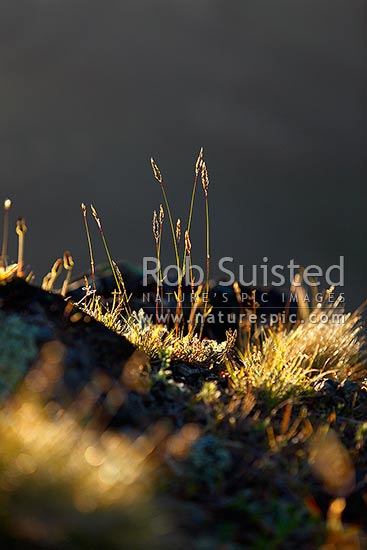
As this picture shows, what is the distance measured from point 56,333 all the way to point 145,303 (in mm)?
7182

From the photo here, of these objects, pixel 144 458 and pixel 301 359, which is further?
pixel 301 359

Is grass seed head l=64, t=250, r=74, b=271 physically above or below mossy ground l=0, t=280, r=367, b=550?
above

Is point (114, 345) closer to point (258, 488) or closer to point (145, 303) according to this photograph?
point (258, 488)

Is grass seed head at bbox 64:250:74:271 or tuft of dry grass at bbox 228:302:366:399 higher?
grass seed head at bbox 64:250:74:271

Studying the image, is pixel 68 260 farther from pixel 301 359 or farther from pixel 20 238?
pixel 301 359

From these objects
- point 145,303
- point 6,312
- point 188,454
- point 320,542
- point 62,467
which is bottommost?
point 145,303

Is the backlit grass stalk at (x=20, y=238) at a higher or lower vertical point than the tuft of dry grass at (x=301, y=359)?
higher

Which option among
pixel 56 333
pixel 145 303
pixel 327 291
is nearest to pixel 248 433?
pixel 56 333

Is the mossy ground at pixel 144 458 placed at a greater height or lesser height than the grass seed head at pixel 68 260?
lesser

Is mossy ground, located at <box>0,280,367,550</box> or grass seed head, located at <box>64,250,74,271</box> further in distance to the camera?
grass seed head, located at <box>64,250,74,271</box>

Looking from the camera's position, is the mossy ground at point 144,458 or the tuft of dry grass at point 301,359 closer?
the mossy ground at point 144,458

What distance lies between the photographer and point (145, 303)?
11.2 meters

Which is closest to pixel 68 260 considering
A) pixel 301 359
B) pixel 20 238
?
pixel 20 238

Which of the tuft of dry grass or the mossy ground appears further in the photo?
the tuft of dry grass
